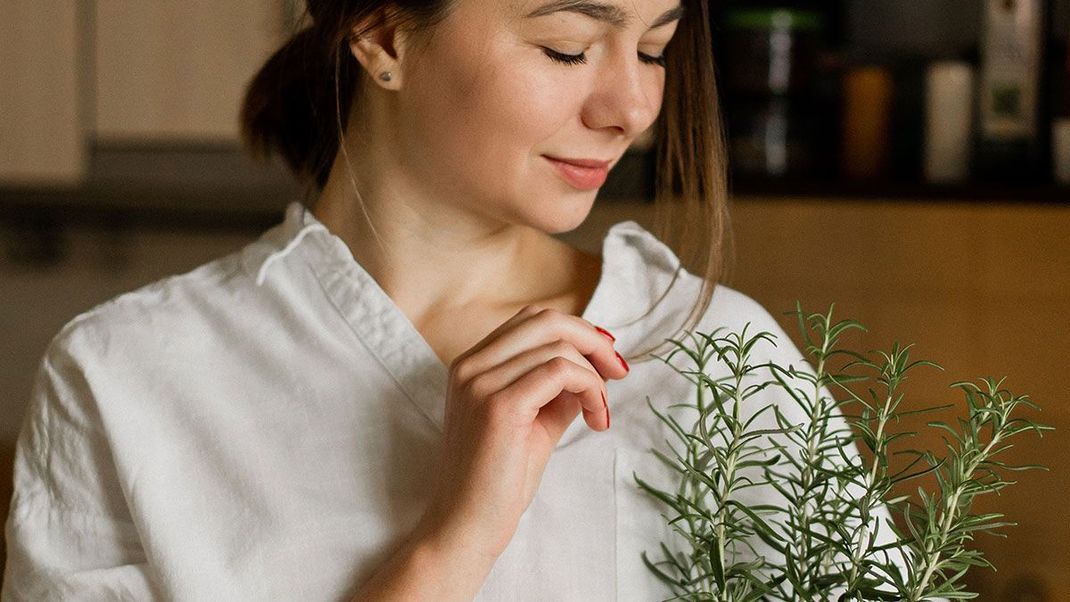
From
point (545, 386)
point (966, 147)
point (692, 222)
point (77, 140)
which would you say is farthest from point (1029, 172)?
point (77, 140)

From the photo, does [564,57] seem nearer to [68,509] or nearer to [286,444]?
[286,444]

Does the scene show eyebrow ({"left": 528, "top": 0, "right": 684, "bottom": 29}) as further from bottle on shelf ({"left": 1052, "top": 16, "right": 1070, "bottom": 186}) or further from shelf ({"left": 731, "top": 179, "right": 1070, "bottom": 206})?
bottle on shelf ({"left": 1052, "top": 16, "right": 1070, "bottom": 186})

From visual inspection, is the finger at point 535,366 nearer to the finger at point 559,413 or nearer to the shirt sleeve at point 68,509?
the finger at point 559,413

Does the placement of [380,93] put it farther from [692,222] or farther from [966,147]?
[966,147]

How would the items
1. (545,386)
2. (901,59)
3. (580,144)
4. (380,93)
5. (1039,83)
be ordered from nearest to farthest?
(545,386) < (580,144) < (380,93) < (1039,83) < (901,59)

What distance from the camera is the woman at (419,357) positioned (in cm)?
94

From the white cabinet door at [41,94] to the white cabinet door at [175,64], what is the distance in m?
0.05

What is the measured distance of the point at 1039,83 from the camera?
1576 millimetres

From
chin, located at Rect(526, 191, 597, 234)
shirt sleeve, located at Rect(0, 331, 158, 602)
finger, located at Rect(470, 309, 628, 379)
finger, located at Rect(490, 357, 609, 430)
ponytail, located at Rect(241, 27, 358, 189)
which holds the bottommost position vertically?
shirt sleeve, located at Rect(0, 331, 158, 602)

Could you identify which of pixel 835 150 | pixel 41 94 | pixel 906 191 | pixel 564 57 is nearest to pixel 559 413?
pixel 564 57

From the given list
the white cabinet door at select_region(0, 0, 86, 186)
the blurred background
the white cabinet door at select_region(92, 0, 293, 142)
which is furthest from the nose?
the white cabinet door at select_region(0, 0, 86, 186)

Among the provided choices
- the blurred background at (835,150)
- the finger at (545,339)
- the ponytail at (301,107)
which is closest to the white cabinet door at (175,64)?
the blurred background at (835,150)

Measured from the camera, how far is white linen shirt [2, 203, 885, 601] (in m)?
1.00

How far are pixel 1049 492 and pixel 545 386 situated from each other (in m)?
0.45
